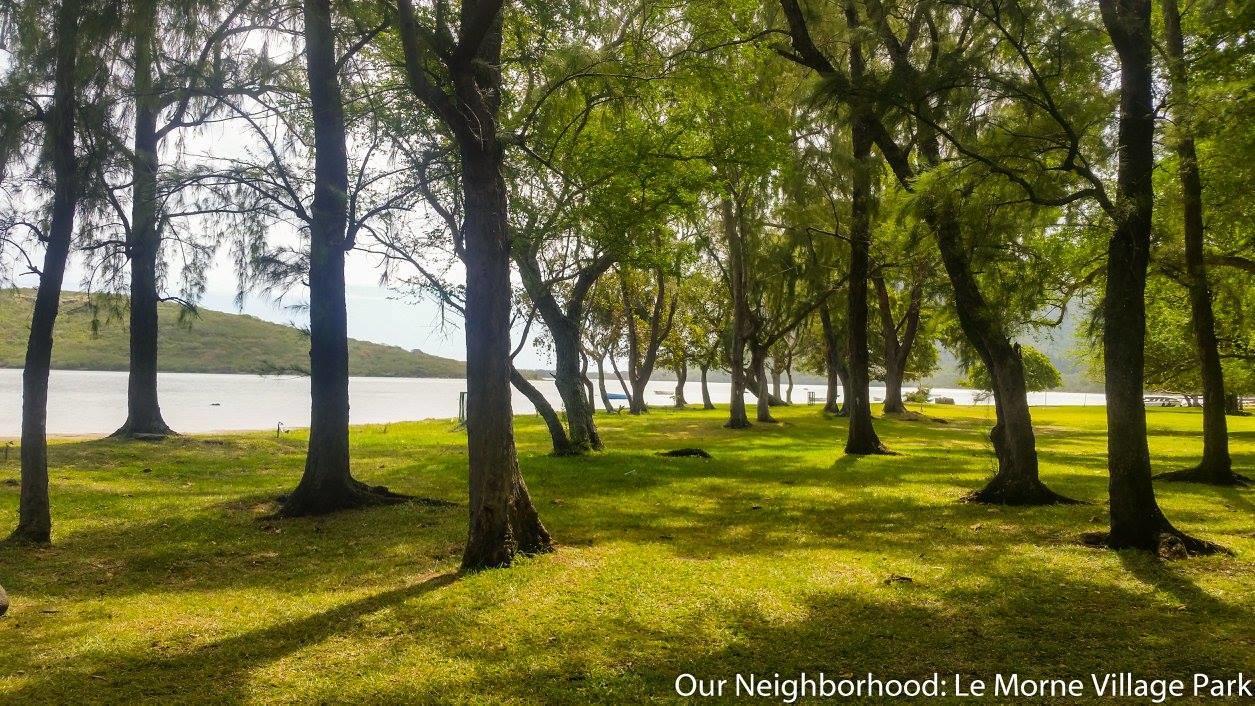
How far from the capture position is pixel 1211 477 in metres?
13.7

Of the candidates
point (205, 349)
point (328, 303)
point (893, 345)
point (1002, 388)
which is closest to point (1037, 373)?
point (893, 345)

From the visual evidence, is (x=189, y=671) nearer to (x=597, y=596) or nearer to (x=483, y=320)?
(x=597, y=596)

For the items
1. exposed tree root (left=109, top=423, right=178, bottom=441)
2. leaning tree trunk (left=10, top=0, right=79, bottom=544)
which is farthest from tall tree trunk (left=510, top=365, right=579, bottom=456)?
leaning tree trunk (left=10, top=0, right=79, bottom=544)

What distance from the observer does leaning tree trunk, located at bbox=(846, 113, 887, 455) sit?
766 inches

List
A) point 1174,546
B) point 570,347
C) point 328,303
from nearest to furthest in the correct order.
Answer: point 1174,546 → point 328,303 → point 570,347

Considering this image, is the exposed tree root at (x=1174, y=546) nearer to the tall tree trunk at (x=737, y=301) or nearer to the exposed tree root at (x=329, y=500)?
the exposed tree root at (x=329, y=500)

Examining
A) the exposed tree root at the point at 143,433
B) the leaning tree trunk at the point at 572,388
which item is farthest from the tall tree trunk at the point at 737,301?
the exposed tree root at the point at 143,433

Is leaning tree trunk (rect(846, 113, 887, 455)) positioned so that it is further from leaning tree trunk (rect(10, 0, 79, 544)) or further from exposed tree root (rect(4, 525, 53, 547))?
exposed tree root (rect(4, 525, 53, 547))

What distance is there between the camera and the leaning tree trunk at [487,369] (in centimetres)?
763

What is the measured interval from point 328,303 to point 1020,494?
34.5 feet

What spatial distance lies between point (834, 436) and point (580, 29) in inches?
773

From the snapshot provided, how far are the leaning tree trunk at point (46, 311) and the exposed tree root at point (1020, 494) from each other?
1222 centimetres

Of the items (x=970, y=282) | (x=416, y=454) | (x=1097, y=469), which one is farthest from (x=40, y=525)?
(x=1097, y=469)

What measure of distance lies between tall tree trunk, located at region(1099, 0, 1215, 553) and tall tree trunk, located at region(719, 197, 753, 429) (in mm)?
19284
